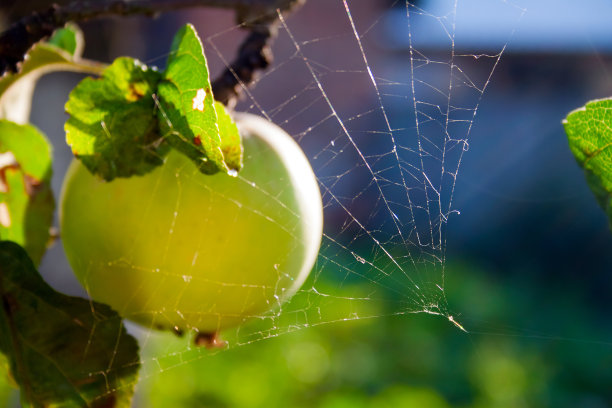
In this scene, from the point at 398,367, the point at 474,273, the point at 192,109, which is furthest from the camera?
the point at 474,273

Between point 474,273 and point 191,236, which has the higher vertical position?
point 191,236

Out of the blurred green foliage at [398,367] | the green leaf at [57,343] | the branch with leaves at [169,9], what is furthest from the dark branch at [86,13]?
the blurred green foliage at [398,367]

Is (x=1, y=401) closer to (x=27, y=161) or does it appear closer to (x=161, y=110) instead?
(x=27, y=161)

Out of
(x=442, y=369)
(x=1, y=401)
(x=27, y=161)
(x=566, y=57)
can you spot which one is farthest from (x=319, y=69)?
(x=27, y=161)

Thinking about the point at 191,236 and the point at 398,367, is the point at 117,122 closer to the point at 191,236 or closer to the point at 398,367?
the point at 191,236

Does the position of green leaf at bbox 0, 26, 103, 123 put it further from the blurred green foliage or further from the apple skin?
the blurred green foliage

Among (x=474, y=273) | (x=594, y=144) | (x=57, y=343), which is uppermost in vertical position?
(x=594, y=144)

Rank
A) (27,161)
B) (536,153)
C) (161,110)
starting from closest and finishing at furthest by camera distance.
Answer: (161,110) → (27,161) → (536,153)

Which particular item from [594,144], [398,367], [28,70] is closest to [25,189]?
[28,70]
